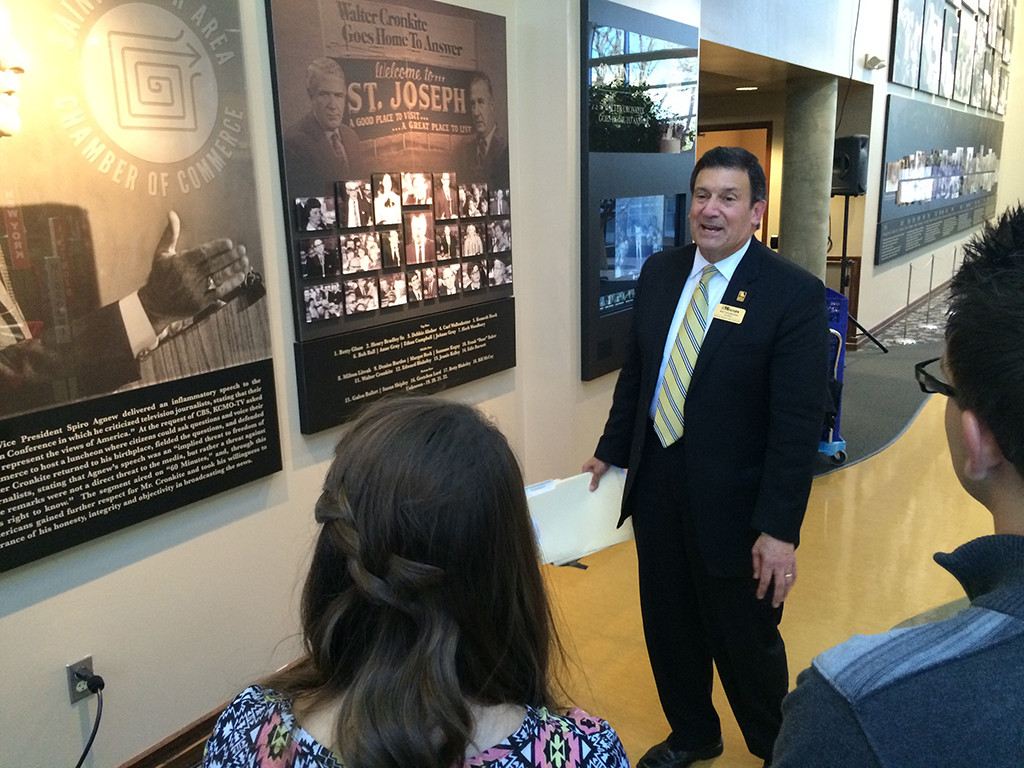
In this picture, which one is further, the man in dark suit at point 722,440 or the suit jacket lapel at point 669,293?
the suit jacket lapel at point 669,293

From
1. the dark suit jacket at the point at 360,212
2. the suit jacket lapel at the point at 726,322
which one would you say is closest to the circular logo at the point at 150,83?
the dark suit jacket at the point at 360,212

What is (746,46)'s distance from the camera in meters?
5.22

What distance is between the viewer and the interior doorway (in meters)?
10.3

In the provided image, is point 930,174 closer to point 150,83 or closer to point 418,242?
point 418,242

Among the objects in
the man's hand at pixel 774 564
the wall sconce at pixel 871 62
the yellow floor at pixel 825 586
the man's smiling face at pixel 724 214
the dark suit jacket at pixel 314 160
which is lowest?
the yellow floor at pixel 825 586

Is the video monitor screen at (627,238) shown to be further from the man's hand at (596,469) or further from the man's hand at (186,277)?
the man's hand at (186,277)

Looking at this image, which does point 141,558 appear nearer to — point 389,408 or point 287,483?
point 287,483

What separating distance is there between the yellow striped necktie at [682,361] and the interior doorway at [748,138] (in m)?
8.77

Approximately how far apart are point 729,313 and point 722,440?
323mm

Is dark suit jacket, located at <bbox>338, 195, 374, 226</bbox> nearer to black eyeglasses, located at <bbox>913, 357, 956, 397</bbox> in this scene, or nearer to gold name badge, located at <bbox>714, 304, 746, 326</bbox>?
gold name badge, located at <bbox>714, 304, 746, 326</bbox>

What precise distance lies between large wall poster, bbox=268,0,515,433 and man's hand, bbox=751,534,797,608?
1.48 meters

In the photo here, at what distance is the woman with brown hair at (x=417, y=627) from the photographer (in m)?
0.81

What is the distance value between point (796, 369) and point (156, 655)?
1984 millimetres

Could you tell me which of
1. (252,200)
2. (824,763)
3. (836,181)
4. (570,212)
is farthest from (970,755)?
(836,181)
